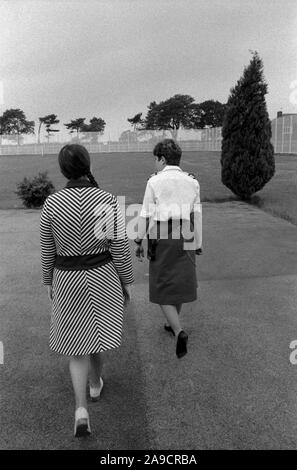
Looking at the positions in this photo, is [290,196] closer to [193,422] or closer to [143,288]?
[143,288]

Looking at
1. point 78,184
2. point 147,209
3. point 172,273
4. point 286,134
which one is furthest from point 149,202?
point 286,134

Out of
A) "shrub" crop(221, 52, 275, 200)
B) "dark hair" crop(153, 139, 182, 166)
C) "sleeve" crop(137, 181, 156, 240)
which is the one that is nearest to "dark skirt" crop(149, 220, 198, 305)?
"sleeve" crop(137, 181, 156, 240)

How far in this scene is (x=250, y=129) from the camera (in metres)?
12.4

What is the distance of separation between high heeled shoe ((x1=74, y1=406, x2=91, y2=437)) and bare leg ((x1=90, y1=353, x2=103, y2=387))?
386mm

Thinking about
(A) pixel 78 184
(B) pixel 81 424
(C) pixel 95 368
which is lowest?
(B) pixel 81 424

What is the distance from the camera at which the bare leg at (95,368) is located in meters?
3.09

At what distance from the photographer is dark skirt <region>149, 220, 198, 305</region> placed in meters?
3.75

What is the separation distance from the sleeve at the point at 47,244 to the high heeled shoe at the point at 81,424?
80 cm

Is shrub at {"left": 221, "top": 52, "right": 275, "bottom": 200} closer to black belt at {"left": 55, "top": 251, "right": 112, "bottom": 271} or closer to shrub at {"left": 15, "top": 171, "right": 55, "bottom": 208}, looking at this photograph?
shrub at {"left": 15, "top": 171, "right": 55, "bottom": 208}

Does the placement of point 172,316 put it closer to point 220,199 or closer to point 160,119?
point 220,199

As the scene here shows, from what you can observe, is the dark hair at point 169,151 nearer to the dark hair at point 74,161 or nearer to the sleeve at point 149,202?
the sleeve at point 149,202

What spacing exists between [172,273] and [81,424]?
4.87 ft

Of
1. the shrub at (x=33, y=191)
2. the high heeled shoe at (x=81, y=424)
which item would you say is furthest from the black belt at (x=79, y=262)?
the shrub at (x=33, y=191)

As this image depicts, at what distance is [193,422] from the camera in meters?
2.89
